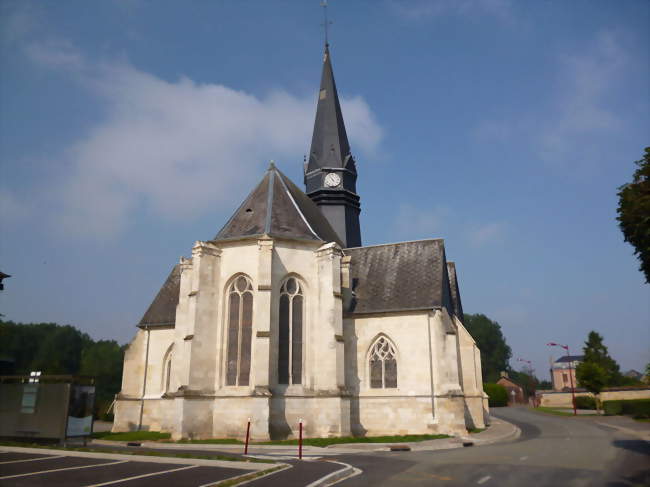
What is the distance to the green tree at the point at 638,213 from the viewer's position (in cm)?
1184

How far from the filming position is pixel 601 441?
18.5m

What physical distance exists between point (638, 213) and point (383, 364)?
13.7 metres

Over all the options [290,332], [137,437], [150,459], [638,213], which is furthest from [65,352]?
[638,213]

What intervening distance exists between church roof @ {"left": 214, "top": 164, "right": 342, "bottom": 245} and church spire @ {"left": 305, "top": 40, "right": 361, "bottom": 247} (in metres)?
5.98

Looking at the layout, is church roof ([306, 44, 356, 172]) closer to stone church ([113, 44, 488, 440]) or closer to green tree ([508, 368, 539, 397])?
stone church ([113, 44, 488, 440])

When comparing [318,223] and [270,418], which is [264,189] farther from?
[270,418]

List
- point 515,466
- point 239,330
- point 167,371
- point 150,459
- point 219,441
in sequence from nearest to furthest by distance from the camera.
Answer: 1. point 515,466
2. point 150,459
3. point 219,441
4. point 239,330
5. point 167,371

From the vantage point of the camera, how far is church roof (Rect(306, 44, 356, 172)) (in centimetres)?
3416

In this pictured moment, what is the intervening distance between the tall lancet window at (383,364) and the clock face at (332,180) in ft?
41.4

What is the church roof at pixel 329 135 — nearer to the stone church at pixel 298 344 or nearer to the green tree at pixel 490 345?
the stone church at pixel 298 344

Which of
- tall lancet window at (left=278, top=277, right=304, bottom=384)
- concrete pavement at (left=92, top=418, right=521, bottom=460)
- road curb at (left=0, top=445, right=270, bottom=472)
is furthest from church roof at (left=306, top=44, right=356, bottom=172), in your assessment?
road curb at (left=0, top=445, right=270, bottom=472)

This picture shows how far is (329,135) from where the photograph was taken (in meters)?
35.1

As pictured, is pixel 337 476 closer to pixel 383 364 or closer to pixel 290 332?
pixel 290 332

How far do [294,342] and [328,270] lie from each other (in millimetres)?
3400
